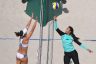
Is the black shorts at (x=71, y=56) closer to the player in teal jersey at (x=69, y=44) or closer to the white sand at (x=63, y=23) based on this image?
the player in teal jersey at (x=69, y=44)

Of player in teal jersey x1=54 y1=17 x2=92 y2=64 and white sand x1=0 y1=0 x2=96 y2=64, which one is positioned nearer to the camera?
player in teal jersey x1=54 y1=17 x2=92 y2=64

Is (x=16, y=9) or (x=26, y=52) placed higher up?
(x=16, y=9)

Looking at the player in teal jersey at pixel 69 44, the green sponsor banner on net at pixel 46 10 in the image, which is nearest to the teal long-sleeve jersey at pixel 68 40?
the player in teal jersey at pixel 69 44

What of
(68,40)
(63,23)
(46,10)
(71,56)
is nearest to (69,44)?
(68,40)

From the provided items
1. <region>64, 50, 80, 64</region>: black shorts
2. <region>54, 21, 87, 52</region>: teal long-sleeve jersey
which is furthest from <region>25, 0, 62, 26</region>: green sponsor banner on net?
<region>64, 50, 80, 64</region>: black shorts

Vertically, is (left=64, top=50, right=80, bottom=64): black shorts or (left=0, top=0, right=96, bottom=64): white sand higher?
(left=0, top=0, right=96, bottom=64): white sand

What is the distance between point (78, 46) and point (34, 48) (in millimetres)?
1019

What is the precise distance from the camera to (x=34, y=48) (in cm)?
1446

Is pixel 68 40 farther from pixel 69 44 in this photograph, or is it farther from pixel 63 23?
pixel 63 23

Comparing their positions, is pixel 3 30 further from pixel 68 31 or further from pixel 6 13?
pixel 68 31

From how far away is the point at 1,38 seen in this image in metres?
14.6

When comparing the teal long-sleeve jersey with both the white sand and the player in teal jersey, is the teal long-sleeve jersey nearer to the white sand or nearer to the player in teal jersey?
the player in teal jersey

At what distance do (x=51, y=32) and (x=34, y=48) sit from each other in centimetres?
54

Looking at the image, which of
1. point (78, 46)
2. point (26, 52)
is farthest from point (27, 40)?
point (78, 46)
